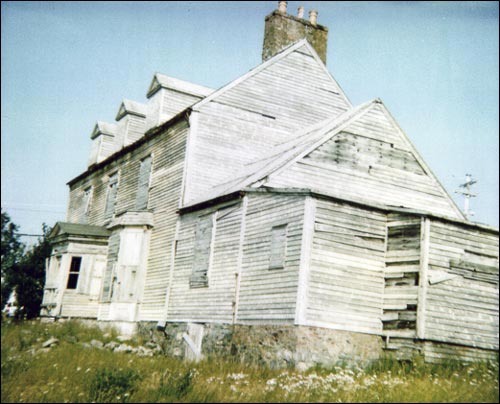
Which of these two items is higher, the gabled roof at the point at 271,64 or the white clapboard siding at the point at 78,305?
the gabled roof at the point at 271,64

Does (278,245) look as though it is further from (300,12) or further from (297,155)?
(300,12)

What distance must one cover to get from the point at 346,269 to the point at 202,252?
5.64m

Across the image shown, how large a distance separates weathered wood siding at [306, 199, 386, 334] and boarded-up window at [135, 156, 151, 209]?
35.3 feet

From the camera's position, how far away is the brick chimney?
26.1 m

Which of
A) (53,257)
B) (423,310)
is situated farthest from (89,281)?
(423,310)

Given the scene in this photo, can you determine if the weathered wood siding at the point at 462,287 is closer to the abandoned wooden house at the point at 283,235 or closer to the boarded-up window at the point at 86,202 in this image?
the abandoned wooden house at the point at 283,235

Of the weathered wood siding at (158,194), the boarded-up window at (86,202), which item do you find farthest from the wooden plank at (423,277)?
the boarded-up window at (86,202)

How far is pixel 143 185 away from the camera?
81.3 feet

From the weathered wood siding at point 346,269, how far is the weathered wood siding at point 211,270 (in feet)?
10.6

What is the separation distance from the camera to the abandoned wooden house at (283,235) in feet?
48.7

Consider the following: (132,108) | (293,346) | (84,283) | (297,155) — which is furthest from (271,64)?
(293,346)

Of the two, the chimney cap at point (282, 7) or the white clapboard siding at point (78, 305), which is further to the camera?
the chimney cap at point (282, 7)

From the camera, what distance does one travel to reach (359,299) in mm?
15188

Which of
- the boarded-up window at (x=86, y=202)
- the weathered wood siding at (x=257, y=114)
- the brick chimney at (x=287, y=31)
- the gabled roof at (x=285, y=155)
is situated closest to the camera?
the gabled roof at (x=285, y=155)
